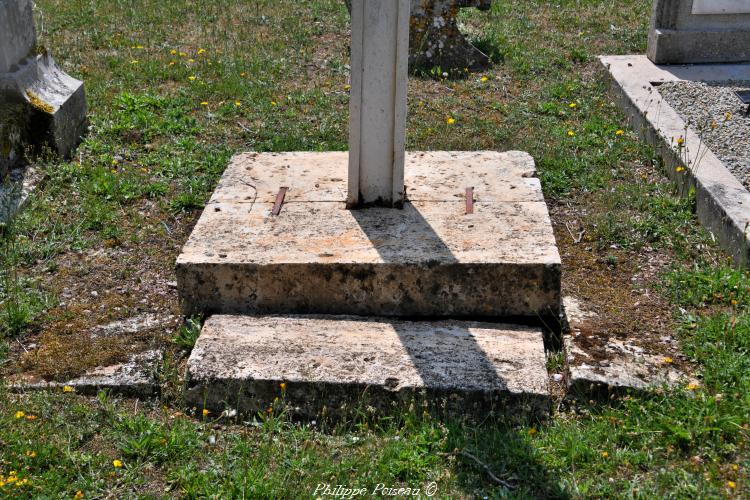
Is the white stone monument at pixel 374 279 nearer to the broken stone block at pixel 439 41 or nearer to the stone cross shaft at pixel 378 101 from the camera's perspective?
the stone cross shaft at pixel 378 101

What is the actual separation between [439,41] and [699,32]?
87.0 inches

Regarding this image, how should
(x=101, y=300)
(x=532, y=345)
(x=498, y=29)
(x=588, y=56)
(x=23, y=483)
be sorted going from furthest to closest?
(x=498, y=29) → (x=588, y=56) → (x=101, y=300) → (x=532, y=345) → (x=23, y=483)

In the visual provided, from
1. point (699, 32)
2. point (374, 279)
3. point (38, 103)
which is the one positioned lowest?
point (374, 279)

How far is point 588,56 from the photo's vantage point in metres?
7.82

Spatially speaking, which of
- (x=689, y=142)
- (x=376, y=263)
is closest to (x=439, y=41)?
(x=689, y=142)

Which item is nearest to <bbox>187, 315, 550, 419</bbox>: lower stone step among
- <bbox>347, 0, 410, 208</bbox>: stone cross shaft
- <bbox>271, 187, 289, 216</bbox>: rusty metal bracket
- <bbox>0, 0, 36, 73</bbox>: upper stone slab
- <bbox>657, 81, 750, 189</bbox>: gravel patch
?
<bbox>271, 187, 289, 216</bbox>: rusty metal bracket

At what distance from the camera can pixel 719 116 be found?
20.0 ft

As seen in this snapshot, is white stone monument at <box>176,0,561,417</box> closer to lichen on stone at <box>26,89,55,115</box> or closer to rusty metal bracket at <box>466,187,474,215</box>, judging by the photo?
rusty metal bracket at <box>466,187,474,215</box>

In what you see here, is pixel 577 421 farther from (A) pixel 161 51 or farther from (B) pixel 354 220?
(A) pixel 161 51

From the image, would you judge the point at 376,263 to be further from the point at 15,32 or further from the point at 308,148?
the point at 15,32

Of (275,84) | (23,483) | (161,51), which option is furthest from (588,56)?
(23,483)

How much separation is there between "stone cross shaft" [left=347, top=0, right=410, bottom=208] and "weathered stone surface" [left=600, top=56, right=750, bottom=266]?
1804 millimetres

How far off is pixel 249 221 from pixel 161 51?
4.10m

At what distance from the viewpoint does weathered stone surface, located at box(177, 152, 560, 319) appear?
13.2 ft
